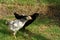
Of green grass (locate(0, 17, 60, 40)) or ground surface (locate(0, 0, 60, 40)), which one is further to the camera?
ground surface (locate(0, 0, 60, 40))

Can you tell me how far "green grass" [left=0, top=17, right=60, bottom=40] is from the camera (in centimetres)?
951

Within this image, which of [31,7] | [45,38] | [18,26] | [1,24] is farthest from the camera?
[31,7]

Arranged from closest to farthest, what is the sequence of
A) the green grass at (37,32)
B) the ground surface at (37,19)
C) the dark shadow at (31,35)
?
the green grass at (37,32), the dark shadow at (31,35), the ground surface at (37,19)

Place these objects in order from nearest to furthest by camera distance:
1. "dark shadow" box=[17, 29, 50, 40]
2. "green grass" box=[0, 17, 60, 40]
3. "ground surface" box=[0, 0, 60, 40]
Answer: "green grass" box=[0, 17, 60, 40]
"dark shadow" box=[17, 29, 50, 40]
"ground surface" box=[0, 0, 60, 40]

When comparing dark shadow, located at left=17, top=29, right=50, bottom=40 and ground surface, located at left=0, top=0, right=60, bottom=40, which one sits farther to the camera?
ground surface, located at left=0, top=0, right=60, bottom=40

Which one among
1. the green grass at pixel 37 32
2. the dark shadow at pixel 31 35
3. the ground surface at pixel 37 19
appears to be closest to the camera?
the green grass at pixel 37 32

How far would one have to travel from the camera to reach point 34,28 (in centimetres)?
1029

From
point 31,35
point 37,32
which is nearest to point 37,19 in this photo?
point 37,32

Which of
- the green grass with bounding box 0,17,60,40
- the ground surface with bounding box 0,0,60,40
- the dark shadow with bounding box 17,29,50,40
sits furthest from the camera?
the ground surface with bounding box 0,0,60,40

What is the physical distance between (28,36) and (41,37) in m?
0.48

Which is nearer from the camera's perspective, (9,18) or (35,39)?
(35,39)

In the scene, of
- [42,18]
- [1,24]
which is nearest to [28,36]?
[1,24]

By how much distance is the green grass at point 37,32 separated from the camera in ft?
31.2

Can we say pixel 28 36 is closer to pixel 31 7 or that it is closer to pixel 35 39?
pixel 35 39
